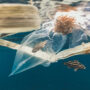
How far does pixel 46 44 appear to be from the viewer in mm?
3734

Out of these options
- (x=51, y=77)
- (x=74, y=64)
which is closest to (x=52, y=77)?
(x=51, y=77)

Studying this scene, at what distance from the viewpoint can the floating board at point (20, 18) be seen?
3.75 m

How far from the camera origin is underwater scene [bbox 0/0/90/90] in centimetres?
371

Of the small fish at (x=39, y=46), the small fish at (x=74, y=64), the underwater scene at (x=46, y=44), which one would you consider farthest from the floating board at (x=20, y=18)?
the small fish at (x=74, y=64)

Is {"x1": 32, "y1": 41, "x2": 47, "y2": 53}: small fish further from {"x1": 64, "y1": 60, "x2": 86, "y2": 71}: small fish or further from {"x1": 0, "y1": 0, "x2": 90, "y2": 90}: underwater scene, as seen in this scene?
{"x1": 64, "y1": 60, "x2": 86, "y2": 71}: small fish

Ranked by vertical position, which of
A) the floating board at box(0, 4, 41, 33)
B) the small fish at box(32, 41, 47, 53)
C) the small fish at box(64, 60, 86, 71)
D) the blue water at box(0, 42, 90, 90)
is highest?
the floating board at box(0, 4, 41, 33)

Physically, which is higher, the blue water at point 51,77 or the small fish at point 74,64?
the small fish at point 74,64

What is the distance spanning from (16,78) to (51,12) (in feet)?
2.83

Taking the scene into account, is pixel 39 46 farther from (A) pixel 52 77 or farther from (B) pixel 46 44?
(A) pixel 52 77

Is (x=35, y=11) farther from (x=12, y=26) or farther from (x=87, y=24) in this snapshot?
(x=87, y=24)

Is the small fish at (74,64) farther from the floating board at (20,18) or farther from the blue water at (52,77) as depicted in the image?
the floating board at (20,18)

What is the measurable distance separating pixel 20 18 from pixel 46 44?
43cm

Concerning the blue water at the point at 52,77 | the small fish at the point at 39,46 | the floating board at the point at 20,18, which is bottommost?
the blue water at the point at 52,77

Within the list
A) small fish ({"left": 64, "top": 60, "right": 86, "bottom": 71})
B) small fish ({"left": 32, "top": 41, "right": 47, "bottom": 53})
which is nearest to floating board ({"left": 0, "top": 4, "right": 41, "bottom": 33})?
small fish ({"left": 32, "top": 41, "right": 47, "bottom": 53})
